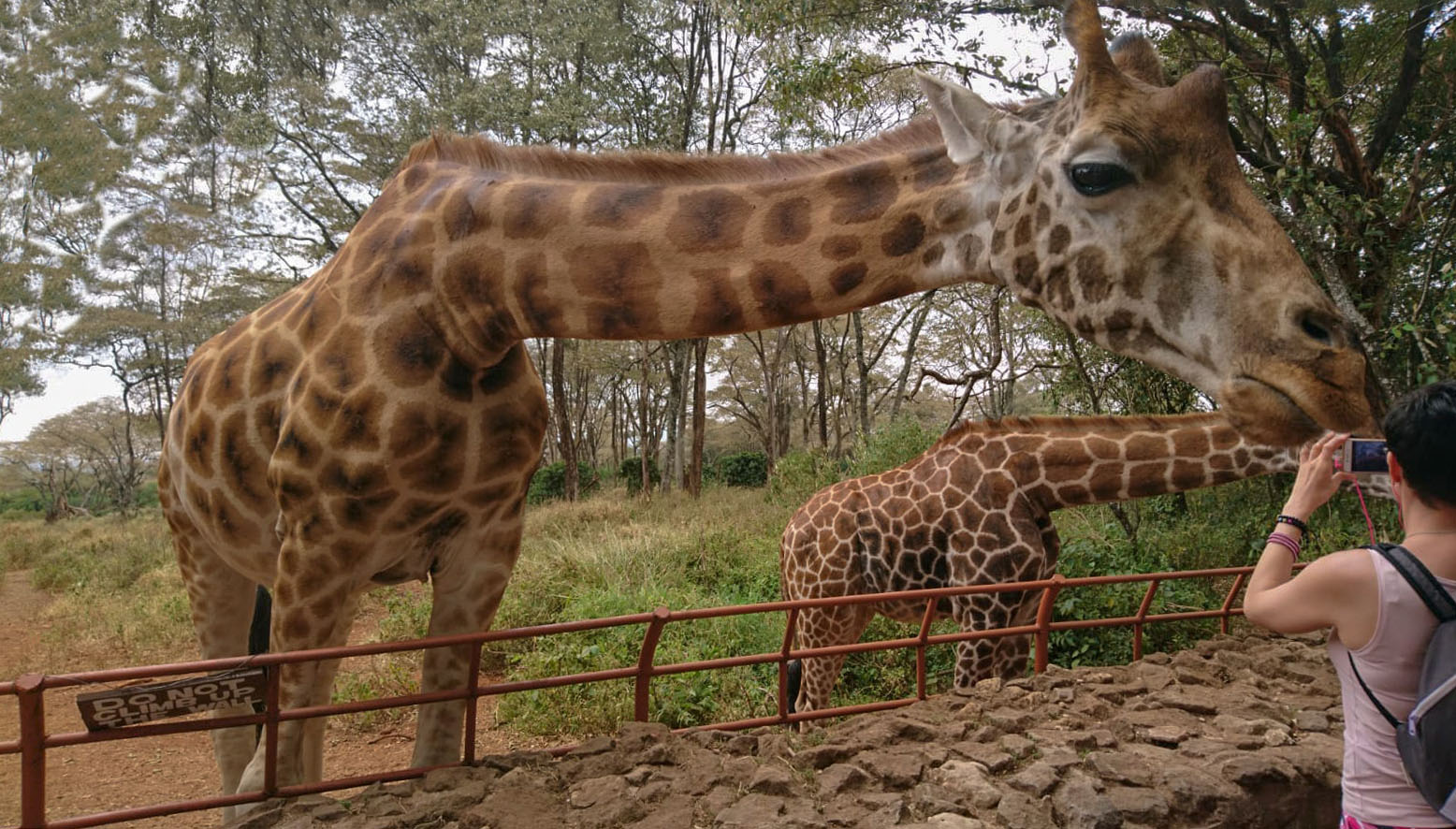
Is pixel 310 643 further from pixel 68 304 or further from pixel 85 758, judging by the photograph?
pixel 68 304

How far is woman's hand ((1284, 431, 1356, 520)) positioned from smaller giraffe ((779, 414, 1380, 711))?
250cm

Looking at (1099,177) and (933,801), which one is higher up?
(1099,177)

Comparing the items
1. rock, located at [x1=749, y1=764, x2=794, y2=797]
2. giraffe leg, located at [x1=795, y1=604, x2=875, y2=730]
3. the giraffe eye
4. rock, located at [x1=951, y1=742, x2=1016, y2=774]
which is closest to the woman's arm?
the giraffe eye

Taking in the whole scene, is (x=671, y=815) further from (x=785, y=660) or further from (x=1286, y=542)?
(x=1286, y=542)

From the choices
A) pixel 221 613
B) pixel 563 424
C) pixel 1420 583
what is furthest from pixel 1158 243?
pixel 563 424

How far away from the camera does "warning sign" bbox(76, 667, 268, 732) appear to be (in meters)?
2.10

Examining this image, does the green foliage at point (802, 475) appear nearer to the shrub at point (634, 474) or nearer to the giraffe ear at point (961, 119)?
the shrub at point (634, 474)

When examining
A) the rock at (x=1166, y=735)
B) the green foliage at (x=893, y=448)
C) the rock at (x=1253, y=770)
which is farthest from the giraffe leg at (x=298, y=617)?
the green foliage at (x=893, y=448)

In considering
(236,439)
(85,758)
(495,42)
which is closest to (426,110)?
(495,42)

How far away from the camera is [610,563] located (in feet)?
29.6

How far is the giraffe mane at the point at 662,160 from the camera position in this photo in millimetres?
2496

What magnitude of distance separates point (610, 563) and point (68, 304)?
20060mm

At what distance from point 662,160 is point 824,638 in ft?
11.7

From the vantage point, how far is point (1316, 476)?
2.09m
